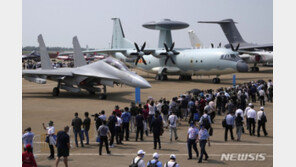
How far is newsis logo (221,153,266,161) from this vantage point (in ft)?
40.0

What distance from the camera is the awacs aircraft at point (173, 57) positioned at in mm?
37031

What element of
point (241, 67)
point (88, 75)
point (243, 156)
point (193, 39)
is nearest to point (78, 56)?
point (88, 75)

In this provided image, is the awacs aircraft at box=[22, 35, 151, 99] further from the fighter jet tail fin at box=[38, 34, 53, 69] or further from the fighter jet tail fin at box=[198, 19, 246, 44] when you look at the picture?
the fighter jet tail fin at box=[198, 19, 246, 44]

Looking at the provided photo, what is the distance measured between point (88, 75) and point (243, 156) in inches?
683

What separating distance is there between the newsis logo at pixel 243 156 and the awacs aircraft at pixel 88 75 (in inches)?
504

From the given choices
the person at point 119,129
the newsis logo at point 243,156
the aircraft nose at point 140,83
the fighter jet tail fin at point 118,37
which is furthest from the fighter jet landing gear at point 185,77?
the newsis logo at point 243,156

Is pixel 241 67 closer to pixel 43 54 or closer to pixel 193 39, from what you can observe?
pixel 43 54

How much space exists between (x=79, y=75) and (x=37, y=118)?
8507 mm

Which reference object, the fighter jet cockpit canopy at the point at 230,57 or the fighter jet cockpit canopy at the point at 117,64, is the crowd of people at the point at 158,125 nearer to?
the fighter jet cockpit canopy at the point at 117,64

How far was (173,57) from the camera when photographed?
42562 millimetres

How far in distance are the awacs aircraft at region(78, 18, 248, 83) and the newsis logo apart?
2439cm

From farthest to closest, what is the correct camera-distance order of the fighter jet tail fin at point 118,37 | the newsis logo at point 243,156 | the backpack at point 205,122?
the fighter jet tail fin at point 118,37, the backpack at point 205,122, the newsis logo at point 243,156

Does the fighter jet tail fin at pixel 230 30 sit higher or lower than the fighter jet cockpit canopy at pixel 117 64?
higher

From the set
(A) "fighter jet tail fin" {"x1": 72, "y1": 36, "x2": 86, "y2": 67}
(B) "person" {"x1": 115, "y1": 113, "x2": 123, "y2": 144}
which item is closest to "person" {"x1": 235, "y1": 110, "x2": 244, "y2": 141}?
(B) "person" {"x1": 115, "y1": 113, "x2": 123, "y2": 144}
